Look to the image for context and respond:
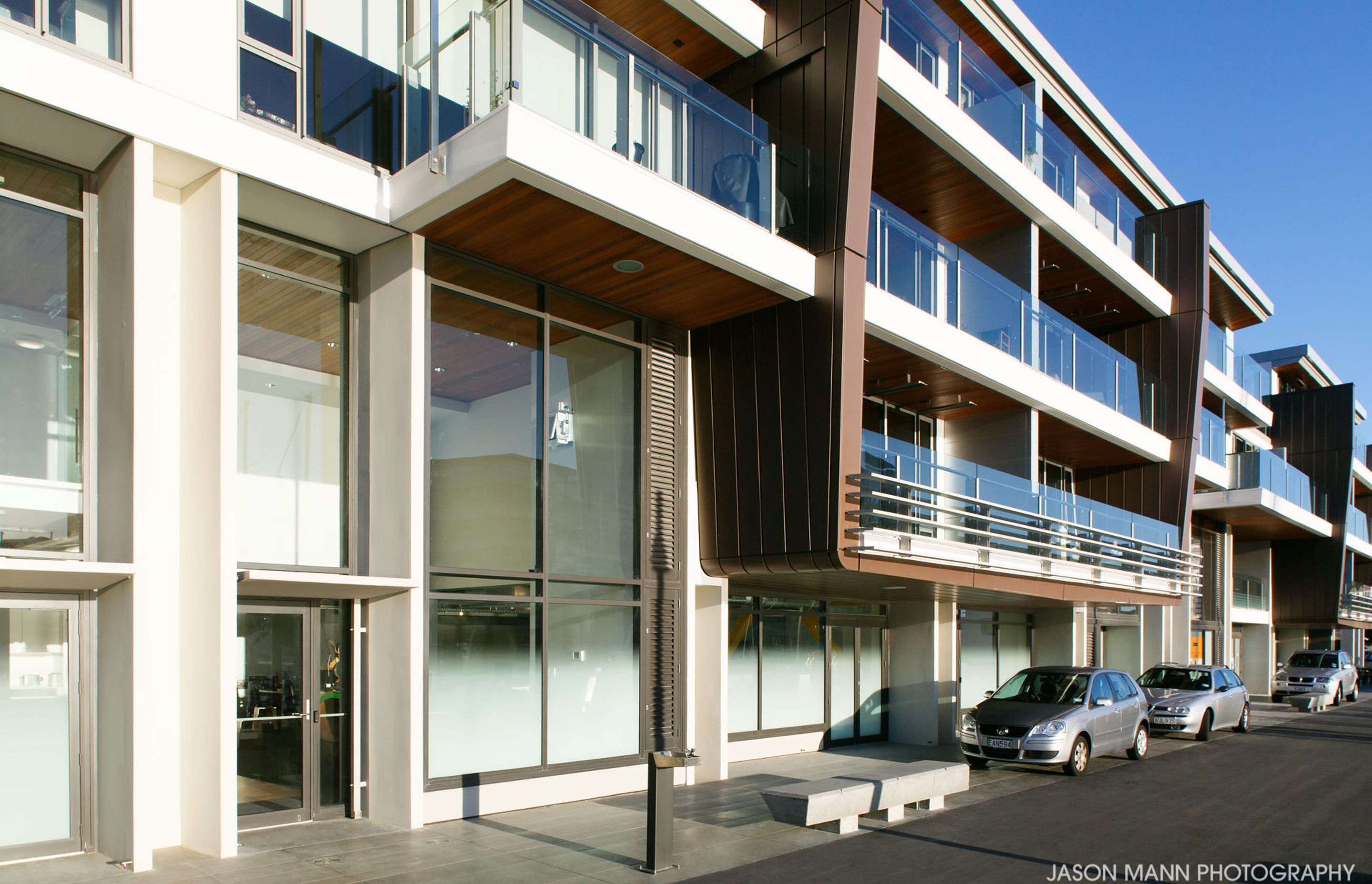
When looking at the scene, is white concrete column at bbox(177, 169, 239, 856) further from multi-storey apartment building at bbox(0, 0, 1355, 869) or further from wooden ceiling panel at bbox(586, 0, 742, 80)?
wooden ceiling panel at bbox(586, 0, 742, 80)

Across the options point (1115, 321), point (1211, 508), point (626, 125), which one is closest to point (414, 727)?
point (626, 125)

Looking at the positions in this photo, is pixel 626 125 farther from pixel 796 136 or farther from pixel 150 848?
pixel 150 848

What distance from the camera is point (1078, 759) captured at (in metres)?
15.5

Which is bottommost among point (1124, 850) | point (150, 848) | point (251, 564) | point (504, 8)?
point (1124, 850)

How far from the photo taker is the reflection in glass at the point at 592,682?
12383 millimetres

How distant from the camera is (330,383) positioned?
11.4m

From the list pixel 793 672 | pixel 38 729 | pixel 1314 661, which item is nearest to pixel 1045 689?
pixel 793 672

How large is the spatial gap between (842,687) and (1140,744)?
17.0 ft

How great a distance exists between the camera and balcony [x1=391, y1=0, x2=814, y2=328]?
399 inches

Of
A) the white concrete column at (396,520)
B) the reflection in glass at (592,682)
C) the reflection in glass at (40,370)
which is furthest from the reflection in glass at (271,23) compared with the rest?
the reflection in glass at (592,682)

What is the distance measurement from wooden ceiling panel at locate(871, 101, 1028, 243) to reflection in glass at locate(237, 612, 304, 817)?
11.3 meters

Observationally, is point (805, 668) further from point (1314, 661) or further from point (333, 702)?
point (1314, 661)

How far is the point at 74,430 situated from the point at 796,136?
30.9 feet

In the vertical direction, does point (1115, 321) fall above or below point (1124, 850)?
above
